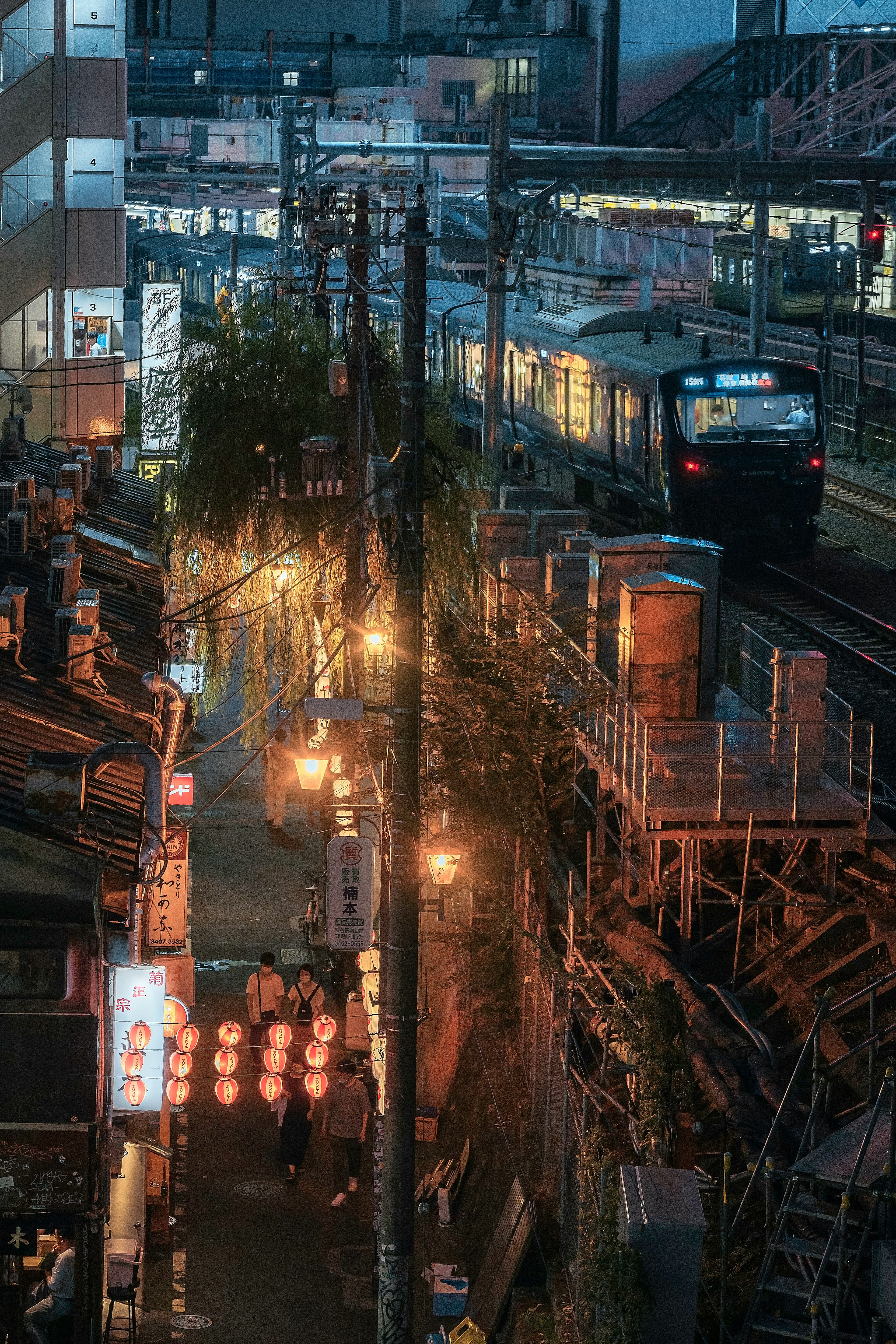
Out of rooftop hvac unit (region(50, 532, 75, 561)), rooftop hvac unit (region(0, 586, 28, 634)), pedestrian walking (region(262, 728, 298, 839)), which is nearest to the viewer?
rooftop hvac unit (region(0, 586, 28, 634))

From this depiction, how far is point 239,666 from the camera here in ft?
89.8

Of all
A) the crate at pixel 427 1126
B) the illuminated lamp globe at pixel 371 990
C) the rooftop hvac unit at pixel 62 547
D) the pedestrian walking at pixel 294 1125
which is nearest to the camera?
the pedestrian walking at pixel 294 1125

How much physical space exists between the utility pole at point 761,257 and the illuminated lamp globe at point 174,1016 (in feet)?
58.1

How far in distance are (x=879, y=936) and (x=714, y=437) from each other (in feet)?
40.6

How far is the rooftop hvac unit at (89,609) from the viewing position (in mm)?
16500

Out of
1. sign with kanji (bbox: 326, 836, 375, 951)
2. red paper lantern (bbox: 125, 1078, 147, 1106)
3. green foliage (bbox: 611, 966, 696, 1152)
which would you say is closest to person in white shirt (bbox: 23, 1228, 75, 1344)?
red paper lantern (bbox: 125, 1078, 147, 1106)

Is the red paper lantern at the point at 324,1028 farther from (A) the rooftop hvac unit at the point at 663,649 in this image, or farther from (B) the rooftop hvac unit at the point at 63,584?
(B) the rooftop hvac unit at the point at 63,584

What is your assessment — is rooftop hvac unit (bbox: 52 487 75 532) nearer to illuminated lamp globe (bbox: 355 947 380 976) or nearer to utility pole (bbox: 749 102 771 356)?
illuminated lamp globe (bbox: 355 947 380 976)

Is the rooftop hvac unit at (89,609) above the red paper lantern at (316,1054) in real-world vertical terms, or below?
above

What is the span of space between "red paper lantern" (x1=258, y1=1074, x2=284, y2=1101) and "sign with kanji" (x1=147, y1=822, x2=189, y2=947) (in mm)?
2493

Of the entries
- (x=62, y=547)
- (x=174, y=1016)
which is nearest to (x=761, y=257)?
(x=62, y=547)

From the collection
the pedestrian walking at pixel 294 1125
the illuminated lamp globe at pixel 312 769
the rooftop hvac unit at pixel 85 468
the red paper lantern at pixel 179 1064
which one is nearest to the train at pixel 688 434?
the rooftop hvac unit at pixel 85 468

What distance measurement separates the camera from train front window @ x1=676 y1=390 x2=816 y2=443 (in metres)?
25.8

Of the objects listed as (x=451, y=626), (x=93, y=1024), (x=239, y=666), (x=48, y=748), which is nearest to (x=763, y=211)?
(x=239, y=666)
